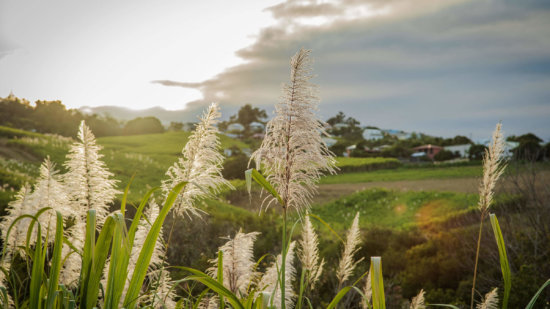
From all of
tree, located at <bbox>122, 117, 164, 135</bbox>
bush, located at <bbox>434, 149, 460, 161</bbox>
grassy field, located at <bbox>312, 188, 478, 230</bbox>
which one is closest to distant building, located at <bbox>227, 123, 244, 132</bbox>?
tree, located at <bbox>122, 117, 164, 135</bbox>

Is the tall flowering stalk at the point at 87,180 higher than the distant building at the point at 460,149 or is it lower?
higher

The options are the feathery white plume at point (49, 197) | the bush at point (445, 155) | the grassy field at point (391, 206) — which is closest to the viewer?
the feathery white plume at point (49, 197)

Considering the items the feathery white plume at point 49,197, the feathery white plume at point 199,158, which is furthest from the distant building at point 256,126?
the feathery white plume at point 199,158

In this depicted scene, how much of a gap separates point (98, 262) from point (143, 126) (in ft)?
125

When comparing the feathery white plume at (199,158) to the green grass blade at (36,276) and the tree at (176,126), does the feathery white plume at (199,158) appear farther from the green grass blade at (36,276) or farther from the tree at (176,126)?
the tree at (176,126)

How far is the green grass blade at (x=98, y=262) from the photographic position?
176 centimetres

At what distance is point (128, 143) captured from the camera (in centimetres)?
3122

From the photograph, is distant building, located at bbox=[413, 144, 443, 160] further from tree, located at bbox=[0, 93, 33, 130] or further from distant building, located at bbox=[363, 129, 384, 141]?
tree, located at bbox=[0, 93, 33, 130]

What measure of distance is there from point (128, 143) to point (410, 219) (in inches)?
935

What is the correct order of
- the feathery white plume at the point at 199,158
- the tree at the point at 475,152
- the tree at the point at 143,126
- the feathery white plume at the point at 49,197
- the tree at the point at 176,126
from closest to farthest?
the feathery white plume at the point at 199,158
the feathery white plume at the point at 49,197
the tree at the point at 143,126
the tree at the point at 475,152
the tree at the point at 176,126

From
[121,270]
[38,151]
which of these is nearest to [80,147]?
[121,270]

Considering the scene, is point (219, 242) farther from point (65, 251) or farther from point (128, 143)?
point (128, 143)

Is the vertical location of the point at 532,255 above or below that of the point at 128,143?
below

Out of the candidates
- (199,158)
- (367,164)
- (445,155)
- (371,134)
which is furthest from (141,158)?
(371,134)
